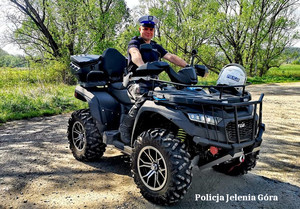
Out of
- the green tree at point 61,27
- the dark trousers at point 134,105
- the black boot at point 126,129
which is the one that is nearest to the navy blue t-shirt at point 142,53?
the dark trousers at point 134,105

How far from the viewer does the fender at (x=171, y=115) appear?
9.05 feet

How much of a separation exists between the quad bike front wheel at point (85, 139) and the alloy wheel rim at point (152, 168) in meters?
1.25

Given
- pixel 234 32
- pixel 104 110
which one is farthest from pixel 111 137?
pixel 234 32

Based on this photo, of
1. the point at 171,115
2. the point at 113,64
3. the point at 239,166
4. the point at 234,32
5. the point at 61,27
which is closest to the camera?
the point at 171,115

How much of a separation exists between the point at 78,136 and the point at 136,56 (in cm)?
174

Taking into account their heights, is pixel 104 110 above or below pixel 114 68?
below

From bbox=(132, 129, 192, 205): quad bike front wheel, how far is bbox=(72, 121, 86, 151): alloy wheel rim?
1.45 meters

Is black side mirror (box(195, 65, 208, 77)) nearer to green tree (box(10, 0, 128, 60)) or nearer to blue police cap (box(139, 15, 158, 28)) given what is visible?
blue police cap (box(139, 15, 158, 28))

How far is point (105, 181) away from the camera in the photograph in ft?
12.0

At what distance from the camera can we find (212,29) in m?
25.7

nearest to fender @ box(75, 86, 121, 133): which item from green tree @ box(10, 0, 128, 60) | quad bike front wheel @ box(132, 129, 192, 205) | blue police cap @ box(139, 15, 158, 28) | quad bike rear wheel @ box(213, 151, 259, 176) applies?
quad bike front wheel @ box(132, 129, 192, 205)

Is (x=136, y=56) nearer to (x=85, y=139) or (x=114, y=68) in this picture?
(x=114, y=68)

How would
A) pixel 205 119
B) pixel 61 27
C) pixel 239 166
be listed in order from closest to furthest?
pixel 205 119 → pixel 239 166 → pixel 61 27

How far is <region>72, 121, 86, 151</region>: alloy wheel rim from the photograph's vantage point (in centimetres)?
→ 441
